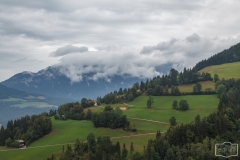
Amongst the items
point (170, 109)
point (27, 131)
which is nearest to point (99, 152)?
point (27, 131)

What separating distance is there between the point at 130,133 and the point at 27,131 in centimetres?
5558

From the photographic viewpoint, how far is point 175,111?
14650 cm

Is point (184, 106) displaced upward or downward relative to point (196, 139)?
upward

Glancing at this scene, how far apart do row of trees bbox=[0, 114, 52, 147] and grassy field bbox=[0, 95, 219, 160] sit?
3705 mm

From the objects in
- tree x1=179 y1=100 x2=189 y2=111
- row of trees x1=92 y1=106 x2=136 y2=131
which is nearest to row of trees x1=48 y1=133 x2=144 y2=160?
row of trees x1=92 y1=106 x2=136 y2=131

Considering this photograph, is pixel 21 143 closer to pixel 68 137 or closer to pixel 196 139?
pixel 68 137

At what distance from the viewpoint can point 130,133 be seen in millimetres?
121375

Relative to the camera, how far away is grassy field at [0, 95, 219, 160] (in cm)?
10894

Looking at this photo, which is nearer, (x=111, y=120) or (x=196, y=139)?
(x=196, y=139)

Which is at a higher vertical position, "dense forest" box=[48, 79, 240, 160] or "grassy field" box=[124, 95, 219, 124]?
"grassy field" box=[124, 95, 219, 124]

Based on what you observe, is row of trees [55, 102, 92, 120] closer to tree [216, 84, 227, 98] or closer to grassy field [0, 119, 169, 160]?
grassy field [0, 119, 169, 160]

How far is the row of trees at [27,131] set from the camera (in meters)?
127

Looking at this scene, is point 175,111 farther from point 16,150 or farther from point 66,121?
point 16,150

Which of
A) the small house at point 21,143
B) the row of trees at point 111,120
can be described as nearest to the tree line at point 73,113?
the row of trees at point 111,120
